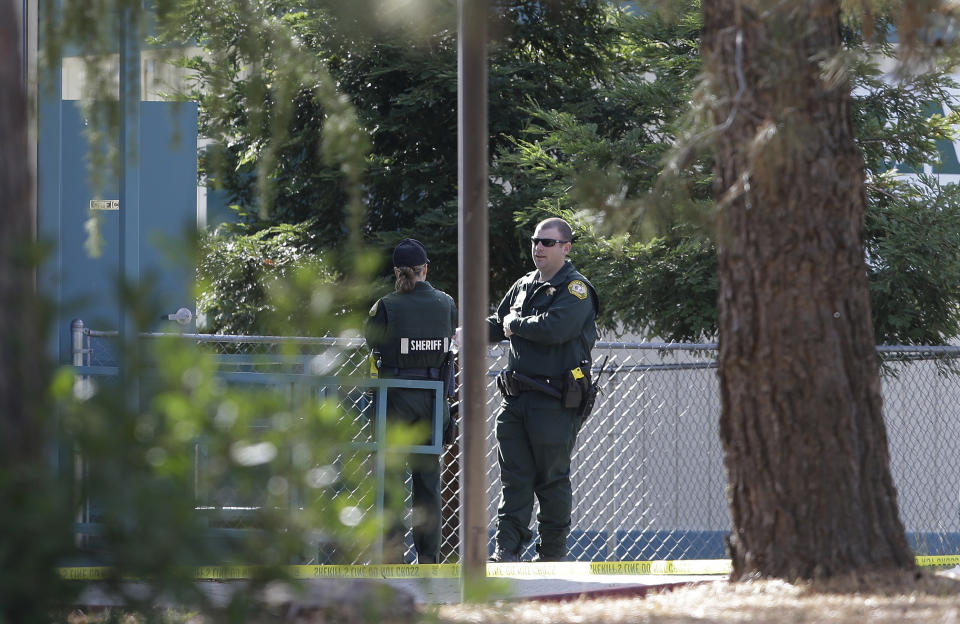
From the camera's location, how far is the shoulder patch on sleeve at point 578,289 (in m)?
6.25

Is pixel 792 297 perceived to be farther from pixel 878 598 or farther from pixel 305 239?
pixel 305 239

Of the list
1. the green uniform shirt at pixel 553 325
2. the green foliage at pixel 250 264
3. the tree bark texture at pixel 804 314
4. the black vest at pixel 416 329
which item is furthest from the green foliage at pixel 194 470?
the green foliage at pixel 250 264

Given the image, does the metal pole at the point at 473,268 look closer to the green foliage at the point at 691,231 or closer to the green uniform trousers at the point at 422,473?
the green uniform trousers at the point at 422,473

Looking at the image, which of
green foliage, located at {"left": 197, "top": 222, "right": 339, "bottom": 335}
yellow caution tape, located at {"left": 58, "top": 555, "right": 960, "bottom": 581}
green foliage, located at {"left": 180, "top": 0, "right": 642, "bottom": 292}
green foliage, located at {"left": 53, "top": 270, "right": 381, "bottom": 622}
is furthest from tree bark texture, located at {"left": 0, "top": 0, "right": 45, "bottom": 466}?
green foliage, located at {"left": 180, "top": 0, "right": 642, "bottom": 292}

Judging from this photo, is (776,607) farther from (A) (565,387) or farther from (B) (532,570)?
(A) (565,387)

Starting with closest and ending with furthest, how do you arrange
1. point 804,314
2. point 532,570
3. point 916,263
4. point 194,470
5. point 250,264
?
1. point 194,470
2. point 804,314
3. point 532,570
4. point 916,263
5. point 250,264

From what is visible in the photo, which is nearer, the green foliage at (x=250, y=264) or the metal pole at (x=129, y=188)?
the metal pole at (x=129, y=188)

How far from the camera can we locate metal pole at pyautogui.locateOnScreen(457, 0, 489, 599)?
3.28 meters

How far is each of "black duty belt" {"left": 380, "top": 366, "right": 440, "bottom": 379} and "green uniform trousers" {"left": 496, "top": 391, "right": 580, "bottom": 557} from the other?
472mm

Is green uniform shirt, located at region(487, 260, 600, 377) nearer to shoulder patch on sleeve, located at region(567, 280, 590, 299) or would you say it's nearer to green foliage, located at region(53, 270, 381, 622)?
shoulder patch on sleeve, located at region(567, 280, 590, 299)

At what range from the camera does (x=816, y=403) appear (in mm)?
3412

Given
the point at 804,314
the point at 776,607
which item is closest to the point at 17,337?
the point at 776,607

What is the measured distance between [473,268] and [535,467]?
3.28 metres

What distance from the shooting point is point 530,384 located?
627cm
